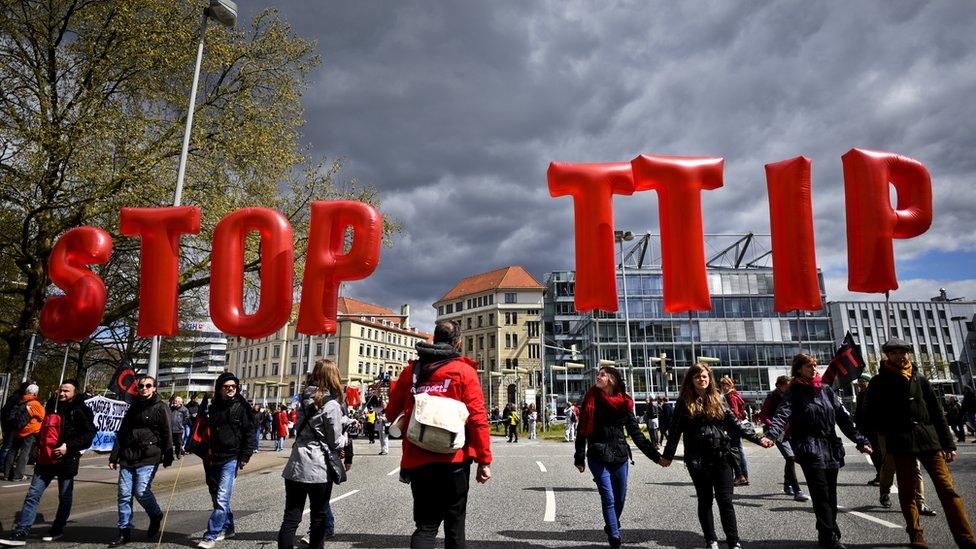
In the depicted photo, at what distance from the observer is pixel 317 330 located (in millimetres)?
8102

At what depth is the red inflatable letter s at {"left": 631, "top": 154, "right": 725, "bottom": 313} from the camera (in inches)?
315

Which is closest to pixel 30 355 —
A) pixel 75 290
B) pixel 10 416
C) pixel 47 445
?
pixel 10 416

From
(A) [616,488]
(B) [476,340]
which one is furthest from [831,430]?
(B) [476,340]

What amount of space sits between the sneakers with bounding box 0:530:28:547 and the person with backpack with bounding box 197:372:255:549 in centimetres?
189

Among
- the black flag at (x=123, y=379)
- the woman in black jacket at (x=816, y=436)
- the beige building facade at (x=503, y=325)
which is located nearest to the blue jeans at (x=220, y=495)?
the black flag at (x=123, y=379)

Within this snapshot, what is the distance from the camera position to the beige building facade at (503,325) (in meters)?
89.8

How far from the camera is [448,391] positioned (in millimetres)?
4133

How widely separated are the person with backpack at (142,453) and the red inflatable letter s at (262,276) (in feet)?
5.76

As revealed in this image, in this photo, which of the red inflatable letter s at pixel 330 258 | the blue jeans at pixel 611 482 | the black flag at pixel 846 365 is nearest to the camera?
the blue jeans at pixel 611 482

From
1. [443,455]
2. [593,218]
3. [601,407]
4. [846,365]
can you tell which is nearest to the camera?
[443,455]

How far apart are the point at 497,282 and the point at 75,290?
88946mm

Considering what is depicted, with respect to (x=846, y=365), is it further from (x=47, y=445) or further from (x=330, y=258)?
(x=47, y=445)

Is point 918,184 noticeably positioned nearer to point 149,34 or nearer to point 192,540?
point 192,540

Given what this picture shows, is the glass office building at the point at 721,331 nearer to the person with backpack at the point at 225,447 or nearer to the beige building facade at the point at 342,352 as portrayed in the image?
the beige building facade at the point at 342,352
